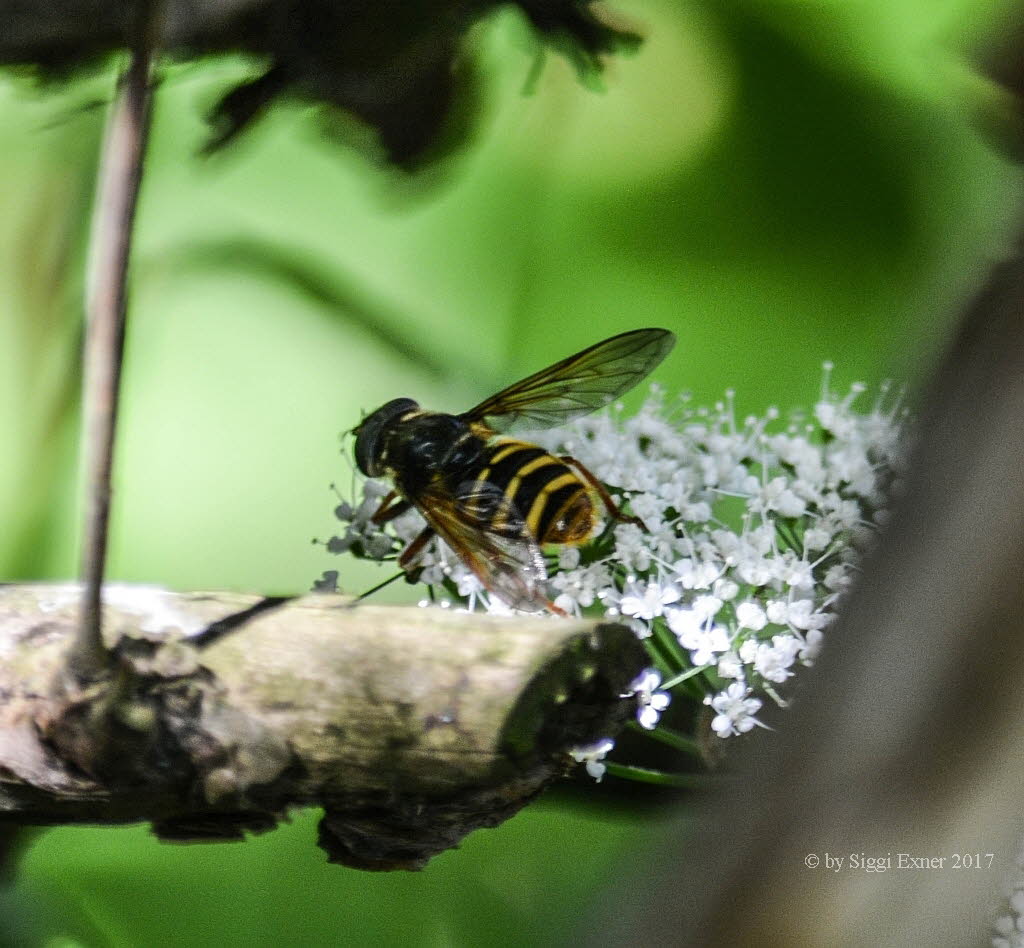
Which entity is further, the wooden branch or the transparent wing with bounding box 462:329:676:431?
the transparent wing with bounding box 462:329:676:431

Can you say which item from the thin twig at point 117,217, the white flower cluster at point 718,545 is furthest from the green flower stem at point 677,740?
the thin twig at point 117,217

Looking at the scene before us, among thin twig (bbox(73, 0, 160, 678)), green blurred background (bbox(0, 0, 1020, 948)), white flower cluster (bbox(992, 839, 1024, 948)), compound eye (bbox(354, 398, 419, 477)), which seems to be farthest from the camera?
green blurred background (bbox(0, 0, 1020, 948))

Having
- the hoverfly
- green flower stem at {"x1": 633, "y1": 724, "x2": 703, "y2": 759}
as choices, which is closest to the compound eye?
the hoverfly

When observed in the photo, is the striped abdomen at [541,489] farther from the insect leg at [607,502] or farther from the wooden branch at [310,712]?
the wooden branch at [310,712]

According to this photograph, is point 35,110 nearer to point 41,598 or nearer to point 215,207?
point 215,207

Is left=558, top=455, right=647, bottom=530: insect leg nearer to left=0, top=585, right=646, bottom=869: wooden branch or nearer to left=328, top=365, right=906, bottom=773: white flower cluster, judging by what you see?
left=328, top=365, right=906, bottom=773: white flower cluster

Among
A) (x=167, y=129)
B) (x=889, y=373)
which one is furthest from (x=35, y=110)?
(x=889, y=373)

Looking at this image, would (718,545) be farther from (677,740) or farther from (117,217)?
(117,217)
